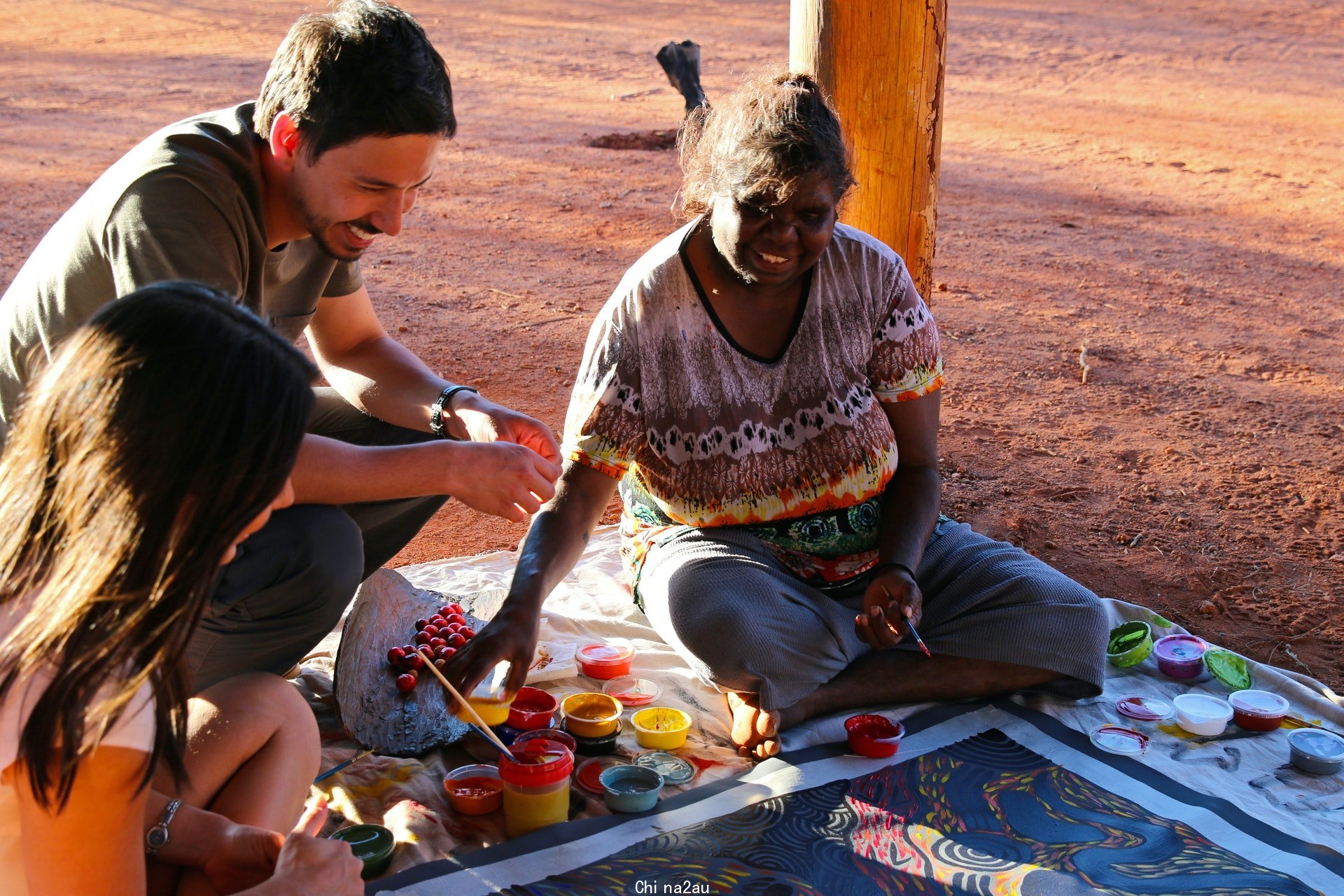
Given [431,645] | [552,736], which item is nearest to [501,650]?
[552,736]

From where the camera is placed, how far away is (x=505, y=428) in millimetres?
2479

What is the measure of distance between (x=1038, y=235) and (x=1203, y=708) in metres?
5.29

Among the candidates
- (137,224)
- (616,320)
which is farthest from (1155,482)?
(137,224)

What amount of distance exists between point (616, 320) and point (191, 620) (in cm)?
142

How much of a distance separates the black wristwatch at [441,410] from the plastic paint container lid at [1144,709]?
1597 millimetres

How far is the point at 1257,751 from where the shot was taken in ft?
8.66

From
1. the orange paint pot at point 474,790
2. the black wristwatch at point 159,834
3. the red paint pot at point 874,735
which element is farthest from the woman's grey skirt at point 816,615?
the black wristwatch at point 159,834

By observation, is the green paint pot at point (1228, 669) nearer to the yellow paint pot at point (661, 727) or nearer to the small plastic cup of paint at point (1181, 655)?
the small plastic cup of paint at point (1181, 655)

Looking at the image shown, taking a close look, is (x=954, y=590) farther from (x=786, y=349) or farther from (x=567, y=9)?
(x=567, y=9)

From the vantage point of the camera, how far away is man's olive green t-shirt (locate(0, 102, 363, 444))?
2098mm

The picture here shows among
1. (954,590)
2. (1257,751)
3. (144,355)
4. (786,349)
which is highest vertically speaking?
(144,355)

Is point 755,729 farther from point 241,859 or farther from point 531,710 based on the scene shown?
point 241,859

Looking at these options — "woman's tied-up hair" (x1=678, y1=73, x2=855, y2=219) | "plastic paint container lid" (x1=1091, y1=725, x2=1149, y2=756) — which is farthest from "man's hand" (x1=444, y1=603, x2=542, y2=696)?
"plastic paint container lid" (x1=1091, y1=725, x2=1149, y2=756)

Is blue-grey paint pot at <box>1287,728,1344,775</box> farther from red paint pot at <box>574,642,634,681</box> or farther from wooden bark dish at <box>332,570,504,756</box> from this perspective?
wooden bark dish at <box>332,570,504,756</box>
